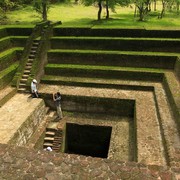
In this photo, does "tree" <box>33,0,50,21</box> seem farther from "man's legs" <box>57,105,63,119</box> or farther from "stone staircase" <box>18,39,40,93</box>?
"man's legs" <box>57,105,63,119</box>

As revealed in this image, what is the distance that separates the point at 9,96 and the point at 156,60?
408 inches

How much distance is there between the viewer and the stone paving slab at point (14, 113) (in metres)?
11.9

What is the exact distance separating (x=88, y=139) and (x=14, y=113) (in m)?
4.92

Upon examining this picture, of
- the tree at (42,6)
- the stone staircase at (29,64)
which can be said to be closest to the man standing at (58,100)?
the stone staircase at (29,64)

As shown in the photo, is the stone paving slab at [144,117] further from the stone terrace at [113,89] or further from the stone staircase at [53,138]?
the stone staircase at [53,138]

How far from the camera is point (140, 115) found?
43.8ft

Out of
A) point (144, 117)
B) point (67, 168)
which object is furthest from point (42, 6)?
point (67, 168)

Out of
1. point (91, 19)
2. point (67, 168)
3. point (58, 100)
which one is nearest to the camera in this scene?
point (67, 168)

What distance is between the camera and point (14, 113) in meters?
13.7

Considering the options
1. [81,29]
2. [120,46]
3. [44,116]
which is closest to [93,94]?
[44,116]

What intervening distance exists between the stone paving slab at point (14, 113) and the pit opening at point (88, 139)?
2674 millimetres

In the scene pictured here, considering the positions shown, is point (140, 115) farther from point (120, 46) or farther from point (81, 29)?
point (81, 29)

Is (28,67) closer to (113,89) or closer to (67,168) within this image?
(113,89)

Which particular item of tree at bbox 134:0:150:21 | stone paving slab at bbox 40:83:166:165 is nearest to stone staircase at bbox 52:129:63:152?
stone paving slab at bbox 40:83:166:165
